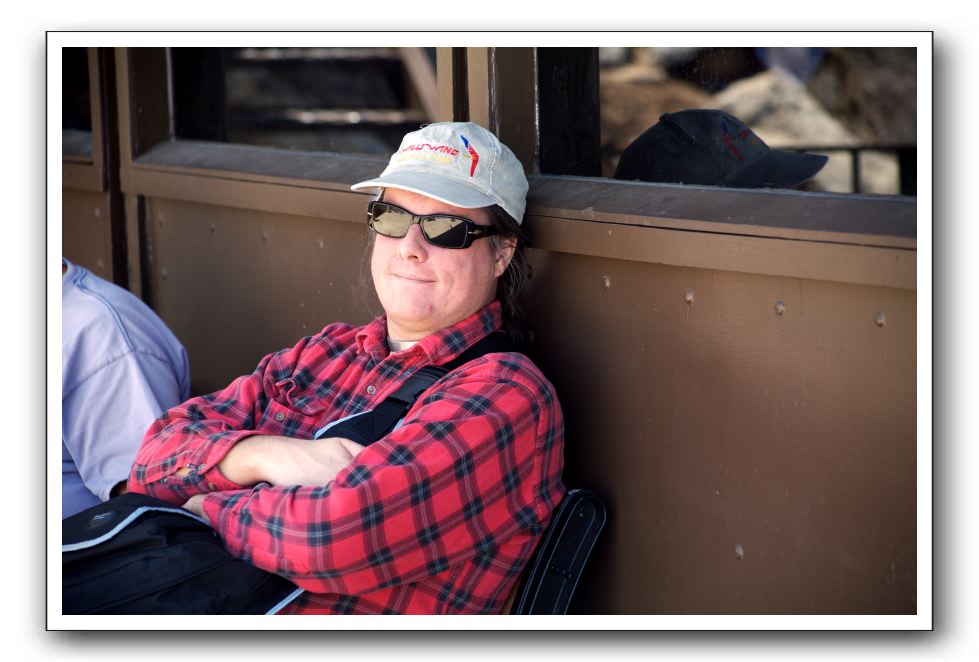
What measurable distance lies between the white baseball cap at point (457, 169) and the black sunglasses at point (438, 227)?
48 millimetres

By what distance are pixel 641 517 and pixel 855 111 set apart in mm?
6367

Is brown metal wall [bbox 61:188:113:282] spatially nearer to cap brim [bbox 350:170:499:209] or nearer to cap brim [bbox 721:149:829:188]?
cap brim [bbox 350:170:499:209]

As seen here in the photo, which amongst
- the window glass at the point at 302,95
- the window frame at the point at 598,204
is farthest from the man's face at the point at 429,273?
the window glass at the point at 302,95

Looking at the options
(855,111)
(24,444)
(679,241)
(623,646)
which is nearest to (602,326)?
(679,241)

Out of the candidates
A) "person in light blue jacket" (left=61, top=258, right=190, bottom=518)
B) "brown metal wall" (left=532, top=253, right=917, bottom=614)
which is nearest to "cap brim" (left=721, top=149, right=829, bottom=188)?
"brown metal wall" (left=532, top=253, right=917, bottom=614)

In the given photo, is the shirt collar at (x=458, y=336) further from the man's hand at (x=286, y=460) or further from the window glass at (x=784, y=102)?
the window glass at (x=784, y=102)

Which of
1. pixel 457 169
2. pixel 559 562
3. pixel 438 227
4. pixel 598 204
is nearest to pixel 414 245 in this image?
pixel 438 227

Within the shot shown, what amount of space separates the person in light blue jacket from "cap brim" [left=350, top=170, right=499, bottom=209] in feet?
2.81

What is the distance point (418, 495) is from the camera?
2064mm

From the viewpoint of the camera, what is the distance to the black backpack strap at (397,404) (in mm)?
2293

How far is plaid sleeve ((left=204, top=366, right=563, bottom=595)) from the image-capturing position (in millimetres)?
2041

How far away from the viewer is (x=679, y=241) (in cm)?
219

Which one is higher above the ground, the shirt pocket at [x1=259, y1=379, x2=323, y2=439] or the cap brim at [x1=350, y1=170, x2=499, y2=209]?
the cap brim at [x1=350, y1=170, x2=499, y2=209]

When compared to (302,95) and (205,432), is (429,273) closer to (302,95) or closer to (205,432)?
(205,432)
